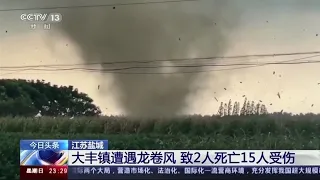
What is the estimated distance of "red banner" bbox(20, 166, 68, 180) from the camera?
291 cm

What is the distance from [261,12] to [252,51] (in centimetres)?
25

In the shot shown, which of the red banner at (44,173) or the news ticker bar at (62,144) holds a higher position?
the news ticker bar at (62,144)

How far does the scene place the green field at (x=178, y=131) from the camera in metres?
2.81

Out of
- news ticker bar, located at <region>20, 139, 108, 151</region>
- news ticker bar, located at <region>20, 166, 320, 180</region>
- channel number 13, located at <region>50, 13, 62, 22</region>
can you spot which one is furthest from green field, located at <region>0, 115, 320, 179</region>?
channel number 13, located at <region>50, 13, 62, 22</region>

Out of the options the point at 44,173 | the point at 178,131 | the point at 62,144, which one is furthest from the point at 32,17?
the point at 178,131

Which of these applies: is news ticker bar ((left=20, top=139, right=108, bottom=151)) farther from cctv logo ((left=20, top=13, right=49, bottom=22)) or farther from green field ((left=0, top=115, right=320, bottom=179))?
cctv logo ((left=20, top=13, right=49, bottom=22))

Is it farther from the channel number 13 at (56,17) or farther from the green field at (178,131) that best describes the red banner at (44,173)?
the channel number 13 at (56,17)

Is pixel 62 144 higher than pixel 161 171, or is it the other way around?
pixel 62 144

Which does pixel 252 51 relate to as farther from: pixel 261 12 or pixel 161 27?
pixel 161 27

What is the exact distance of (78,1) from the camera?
290 cm

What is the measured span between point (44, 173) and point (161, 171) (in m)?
0.76

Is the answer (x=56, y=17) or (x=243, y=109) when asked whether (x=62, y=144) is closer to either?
(x=56, y=17)

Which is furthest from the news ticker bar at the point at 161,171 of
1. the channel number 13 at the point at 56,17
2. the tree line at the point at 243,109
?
the channel number 13 at the point at 56,17

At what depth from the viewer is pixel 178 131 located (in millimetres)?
2824
